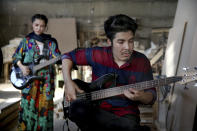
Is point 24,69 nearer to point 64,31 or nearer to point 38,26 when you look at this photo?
point 38,26

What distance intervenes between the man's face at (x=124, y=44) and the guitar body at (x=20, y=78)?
0.84 m

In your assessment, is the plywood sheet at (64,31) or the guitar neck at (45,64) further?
the plywood sheet at (64,31)

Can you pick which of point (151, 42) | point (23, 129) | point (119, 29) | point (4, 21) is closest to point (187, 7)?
point (119, 29)

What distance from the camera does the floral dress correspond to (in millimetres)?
1722

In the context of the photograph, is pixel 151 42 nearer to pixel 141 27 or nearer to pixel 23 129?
pixel 141 27

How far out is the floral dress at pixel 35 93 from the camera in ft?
5.65

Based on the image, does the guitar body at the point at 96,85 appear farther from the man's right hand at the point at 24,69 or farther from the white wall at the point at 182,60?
the white wall at the point at 182,60

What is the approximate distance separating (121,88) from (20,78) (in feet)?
3.37

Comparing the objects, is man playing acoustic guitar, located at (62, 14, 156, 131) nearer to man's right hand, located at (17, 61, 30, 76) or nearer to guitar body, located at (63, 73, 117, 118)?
guitar body, located at (63, 73, 117, 118)

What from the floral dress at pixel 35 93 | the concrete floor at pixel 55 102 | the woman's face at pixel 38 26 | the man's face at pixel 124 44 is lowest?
the concrete floor at pixel 55 102

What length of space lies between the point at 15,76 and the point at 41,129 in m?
0.55

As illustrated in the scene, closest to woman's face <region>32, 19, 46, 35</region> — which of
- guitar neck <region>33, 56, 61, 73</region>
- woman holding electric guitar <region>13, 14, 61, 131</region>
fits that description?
woman holding electric guitar <region>13, 14, 61, 131</region>

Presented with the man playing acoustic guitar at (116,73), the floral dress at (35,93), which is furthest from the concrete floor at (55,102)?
the man playing acoustic guitar at (116,73)

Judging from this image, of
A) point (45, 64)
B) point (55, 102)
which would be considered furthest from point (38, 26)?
point (55, 102)
